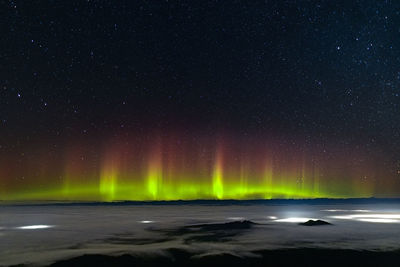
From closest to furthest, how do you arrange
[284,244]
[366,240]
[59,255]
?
[59,255] < [284,244] < [366,240]

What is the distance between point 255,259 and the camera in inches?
698

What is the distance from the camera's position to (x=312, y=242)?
23703 millimetres

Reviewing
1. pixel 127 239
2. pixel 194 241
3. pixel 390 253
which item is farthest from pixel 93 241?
pixel 390 253

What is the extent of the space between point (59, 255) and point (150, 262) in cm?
424

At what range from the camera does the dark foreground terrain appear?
16688 mm

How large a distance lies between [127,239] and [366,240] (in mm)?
12947

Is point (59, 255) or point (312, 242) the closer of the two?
point (59, 255)

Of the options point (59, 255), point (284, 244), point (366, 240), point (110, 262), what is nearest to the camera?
point (110, 262)

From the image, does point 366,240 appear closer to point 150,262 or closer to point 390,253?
point 390,253

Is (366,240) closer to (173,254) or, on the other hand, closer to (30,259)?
(173,254)

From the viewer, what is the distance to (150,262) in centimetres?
1695

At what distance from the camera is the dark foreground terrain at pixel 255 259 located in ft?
54.7

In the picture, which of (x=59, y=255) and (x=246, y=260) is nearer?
(x=246, y=260)

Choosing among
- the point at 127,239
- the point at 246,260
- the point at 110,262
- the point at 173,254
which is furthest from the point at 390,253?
the point at 127,239
